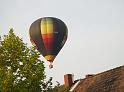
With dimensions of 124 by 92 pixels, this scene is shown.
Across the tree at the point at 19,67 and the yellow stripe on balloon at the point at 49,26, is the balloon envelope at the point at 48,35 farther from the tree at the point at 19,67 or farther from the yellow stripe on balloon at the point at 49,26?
the tree at the point at 19,67

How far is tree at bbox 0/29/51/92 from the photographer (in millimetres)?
22750

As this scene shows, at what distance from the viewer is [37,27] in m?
38.2

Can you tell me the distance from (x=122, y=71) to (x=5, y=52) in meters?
14.0

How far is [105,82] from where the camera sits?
35.6 metres

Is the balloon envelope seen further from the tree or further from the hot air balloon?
the tree

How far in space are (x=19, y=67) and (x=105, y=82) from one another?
13.5m

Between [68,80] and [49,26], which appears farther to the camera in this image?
[68,80]

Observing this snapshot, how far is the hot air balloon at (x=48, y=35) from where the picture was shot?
3684 centimetres

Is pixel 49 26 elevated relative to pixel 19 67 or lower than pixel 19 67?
elevated

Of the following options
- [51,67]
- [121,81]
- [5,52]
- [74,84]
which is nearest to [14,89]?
[5,52]

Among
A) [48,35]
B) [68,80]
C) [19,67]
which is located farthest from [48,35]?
[19,67]

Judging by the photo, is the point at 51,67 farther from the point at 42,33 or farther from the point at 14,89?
the point at 14,89

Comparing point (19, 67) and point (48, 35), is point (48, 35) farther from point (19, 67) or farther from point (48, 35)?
point (19, 67)

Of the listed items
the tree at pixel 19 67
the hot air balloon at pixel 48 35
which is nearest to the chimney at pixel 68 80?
the hot air balloon at pixel 48 35
